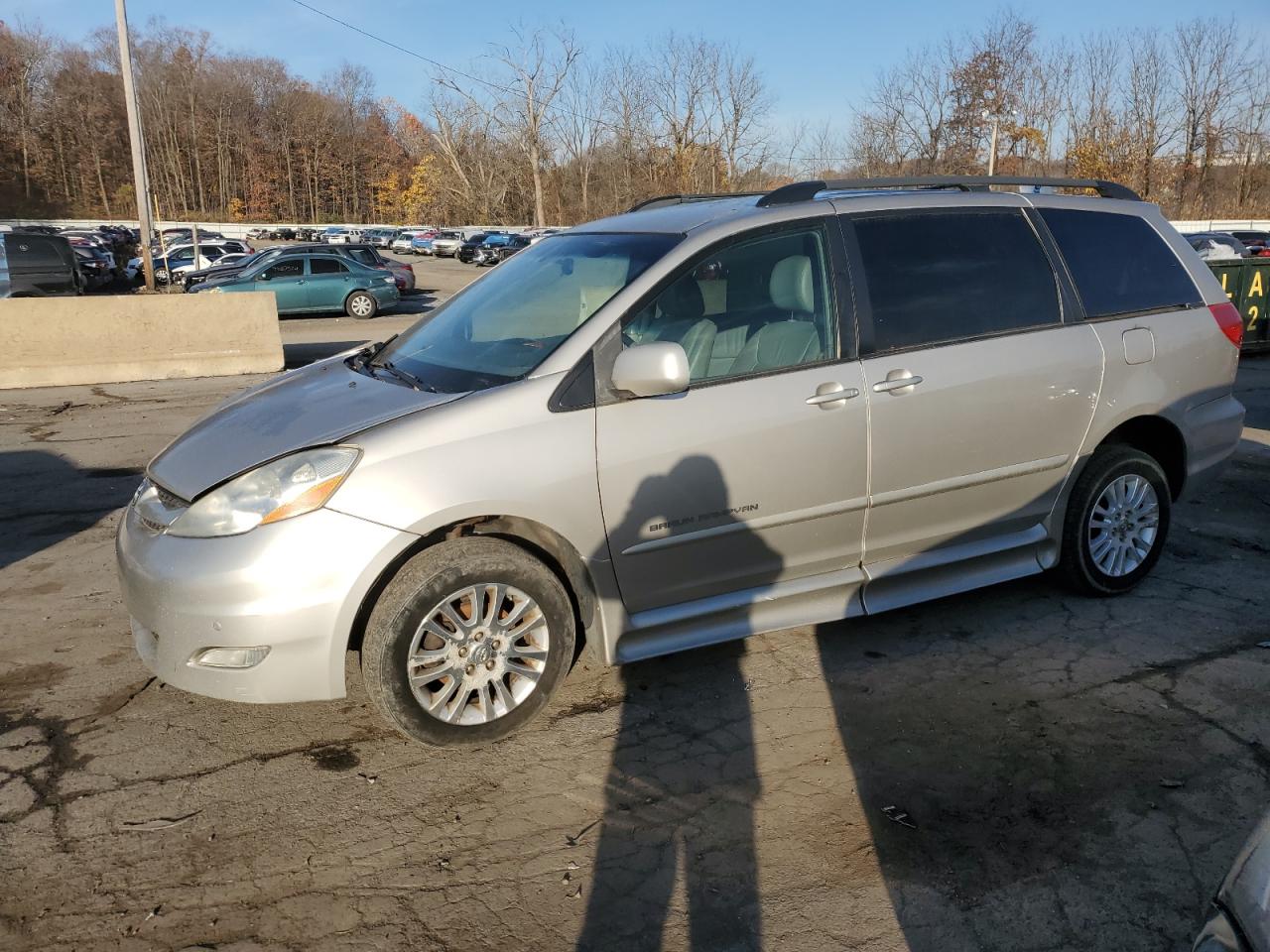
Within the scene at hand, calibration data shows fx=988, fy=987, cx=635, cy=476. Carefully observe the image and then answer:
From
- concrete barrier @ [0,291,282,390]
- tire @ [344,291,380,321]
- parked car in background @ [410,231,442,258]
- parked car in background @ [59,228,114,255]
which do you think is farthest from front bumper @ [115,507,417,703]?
parked car in background @ [410,231,442,258]

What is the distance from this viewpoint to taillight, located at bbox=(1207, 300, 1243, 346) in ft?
16.5

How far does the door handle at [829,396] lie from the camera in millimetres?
3930

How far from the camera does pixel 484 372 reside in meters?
3.83

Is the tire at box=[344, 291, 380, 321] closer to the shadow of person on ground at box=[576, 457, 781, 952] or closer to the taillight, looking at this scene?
the shadow of person on ground at box=[576, 457, 781, 952]

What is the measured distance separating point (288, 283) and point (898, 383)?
21585mm

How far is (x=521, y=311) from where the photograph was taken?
14.0 ft

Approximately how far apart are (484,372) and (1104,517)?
3117 millimetres

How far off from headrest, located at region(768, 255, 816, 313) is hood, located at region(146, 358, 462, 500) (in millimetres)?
1417

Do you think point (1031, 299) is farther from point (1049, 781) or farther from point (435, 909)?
point (435, 909)

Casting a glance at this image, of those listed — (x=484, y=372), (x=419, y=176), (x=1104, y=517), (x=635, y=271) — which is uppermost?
(x=419, y=176)

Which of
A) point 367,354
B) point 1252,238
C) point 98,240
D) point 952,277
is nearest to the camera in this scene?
point 952,277

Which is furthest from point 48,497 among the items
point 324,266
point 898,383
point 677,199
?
point 324,266

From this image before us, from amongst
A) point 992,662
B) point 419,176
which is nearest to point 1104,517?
point 992,662

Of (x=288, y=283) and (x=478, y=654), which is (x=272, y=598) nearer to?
(x=478, y=654)
